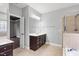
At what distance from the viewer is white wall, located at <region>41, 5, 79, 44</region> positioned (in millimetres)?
1216

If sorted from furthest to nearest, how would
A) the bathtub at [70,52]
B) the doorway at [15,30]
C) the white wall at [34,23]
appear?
the white wall at [34,23], the doorway at [15,30], the bathtub at [70,52]

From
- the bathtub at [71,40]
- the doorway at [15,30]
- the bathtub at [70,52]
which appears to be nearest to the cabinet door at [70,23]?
the bathtub at [71,40]

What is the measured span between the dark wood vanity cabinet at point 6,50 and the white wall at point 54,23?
0.52 meters

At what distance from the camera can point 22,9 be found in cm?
130

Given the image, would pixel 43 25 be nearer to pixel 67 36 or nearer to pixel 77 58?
pixel 67 36

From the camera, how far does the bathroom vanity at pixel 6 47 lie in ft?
3.65

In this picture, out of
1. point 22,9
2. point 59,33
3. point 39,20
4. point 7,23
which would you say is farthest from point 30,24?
point 59,33

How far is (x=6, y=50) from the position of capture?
3.88 feet

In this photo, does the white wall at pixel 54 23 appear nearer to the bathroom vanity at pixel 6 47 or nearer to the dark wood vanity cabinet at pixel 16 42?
the dark wood vanity cabinet at pixel 16 42

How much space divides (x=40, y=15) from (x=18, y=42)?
0.53 meters

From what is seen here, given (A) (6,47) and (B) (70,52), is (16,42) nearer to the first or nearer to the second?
(A) (6,47)

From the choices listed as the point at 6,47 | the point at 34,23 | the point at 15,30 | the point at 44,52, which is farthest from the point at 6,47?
the point at 34,23

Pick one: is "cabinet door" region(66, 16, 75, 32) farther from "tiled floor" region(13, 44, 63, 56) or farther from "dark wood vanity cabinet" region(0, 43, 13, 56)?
"dark wood vanity cabinet" region(0, 43, 13, 56)

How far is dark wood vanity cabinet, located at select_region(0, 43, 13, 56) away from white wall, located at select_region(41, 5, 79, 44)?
52cm
